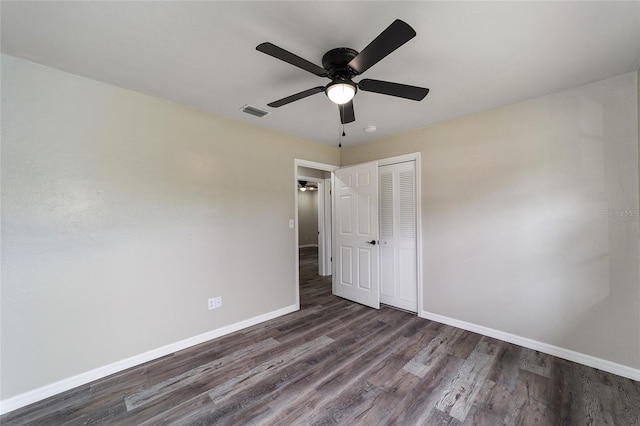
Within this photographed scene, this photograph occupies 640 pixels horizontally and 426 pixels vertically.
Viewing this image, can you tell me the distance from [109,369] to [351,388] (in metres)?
2.10

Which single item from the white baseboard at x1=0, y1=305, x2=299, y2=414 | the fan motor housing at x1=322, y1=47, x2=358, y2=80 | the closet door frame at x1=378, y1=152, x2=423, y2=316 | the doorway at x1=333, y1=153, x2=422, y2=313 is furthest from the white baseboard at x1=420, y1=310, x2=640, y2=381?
the fan motor housing at x1=322, y1=47, x2=358, y2=80

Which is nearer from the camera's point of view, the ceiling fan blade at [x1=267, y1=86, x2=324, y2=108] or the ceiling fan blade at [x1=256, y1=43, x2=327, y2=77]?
the ceiling fan blade at [x1=256, y1=43, x2=327, y2=77]

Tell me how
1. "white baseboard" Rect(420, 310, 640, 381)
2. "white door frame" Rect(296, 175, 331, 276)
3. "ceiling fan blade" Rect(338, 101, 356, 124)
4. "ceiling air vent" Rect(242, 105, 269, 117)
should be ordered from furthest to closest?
"white door frame" Rect(296, 175, 331, 276), "ceiling air vent" Rect(242, 105, 269, 117), "white baseboard" Rect(420, 310, 640, 381), "ceiling fan blade" Rect(338, 101, 356, 124)

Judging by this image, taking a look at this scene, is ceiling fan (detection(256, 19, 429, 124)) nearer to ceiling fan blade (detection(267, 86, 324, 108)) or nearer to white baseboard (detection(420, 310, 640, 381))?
ceiling fan blade (detection(267, 86, 324, 108))

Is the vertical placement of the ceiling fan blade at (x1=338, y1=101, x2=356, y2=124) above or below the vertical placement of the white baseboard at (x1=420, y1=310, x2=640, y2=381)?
above

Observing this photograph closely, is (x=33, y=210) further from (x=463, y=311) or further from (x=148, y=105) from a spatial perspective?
(x=463, y=311)

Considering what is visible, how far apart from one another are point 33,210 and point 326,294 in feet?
11.8

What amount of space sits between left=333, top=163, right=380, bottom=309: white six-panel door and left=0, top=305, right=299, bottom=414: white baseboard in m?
1.53

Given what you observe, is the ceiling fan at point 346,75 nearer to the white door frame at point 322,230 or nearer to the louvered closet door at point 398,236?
the louvered closet door at point 398,236

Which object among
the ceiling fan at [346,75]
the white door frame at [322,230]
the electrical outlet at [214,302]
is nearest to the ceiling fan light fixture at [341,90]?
the ceiling fan at [346,75]

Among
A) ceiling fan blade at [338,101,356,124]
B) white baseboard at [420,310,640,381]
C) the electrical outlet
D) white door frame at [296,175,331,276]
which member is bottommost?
white baseboard at [420,310,640,381]

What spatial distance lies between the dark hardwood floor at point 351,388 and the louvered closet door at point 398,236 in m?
0.82

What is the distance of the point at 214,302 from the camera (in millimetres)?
2777

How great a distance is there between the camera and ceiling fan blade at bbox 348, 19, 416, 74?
1161 mm
